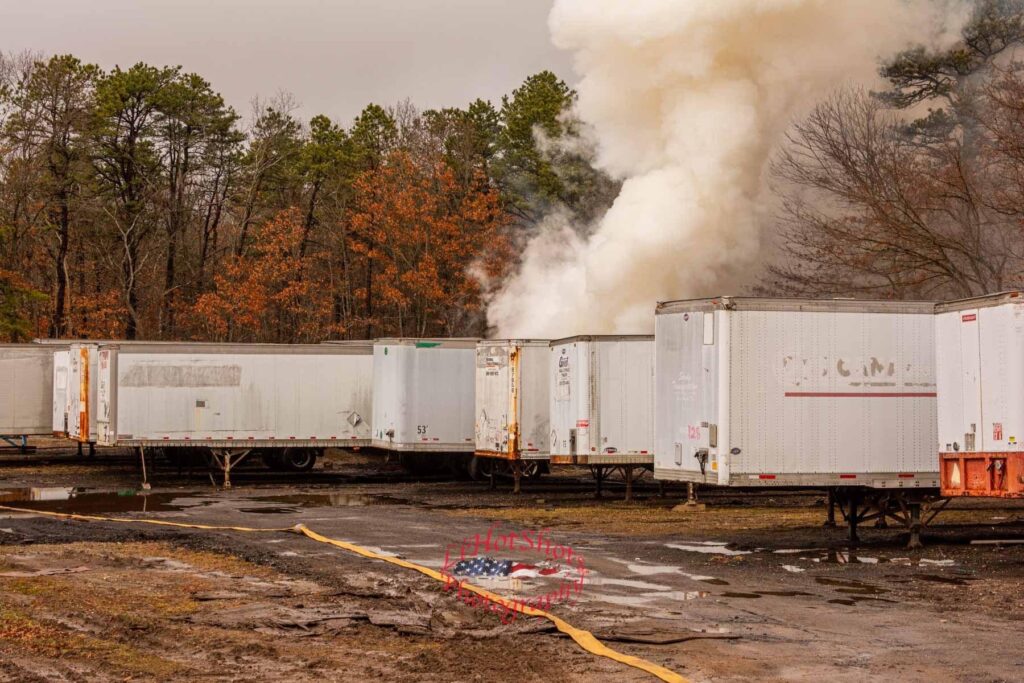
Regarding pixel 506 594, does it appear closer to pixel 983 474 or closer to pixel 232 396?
pixel 983 474

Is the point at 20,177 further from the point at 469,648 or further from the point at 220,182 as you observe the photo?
the point at 469,648

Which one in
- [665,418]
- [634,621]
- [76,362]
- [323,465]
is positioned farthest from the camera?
[323,465]

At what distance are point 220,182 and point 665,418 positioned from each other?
50.0 meters

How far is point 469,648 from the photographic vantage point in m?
11.1

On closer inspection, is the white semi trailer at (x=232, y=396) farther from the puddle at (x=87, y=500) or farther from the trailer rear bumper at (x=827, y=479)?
the trailer rear bumper at (x=827, y=479)

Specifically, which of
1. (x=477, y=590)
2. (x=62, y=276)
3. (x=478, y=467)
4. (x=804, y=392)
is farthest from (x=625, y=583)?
(x=62, y=276)

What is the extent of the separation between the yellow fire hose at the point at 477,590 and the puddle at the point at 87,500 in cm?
96

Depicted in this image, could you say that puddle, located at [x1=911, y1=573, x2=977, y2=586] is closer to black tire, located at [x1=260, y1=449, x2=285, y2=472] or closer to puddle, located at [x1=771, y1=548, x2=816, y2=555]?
puddle, located at [x1=771, y1=548, x2=816, y2=555]

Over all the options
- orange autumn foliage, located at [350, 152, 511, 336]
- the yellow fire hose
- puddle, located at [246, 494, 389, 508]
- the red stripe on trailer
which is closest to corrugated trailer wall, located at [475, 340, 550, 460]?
puddle, located at [246, 494, 389, 508]

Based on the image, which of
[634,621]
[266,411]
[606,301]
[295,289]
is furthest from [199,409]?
[295,289]

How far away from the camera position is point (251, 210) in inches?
2517

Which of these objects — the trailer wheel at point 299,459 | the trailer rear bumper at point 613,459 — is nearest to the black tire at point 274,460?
the trailer wheel at point 299,459

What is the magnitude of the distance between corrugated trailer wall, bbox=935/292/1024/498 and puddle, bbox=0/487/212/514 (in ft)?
48.7

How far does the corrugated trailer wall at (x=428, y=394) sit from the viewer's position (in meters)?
31.2
